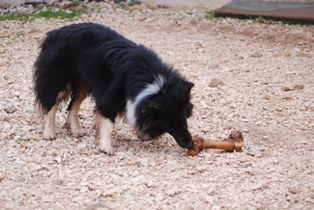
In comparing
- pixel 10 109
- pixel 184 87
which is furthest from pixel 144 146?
pixel 10 109

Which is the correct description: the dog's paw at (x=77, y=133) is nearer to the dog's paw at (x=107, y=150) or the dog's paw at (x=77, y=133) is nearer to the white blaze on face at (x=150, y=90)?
the dog's paw at (x=107, y=150)

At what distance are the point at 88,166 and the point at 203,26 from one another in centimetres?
588

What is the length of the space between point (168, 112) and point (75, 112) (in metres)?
1.28

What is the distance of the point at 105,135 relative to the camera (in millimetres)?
5500

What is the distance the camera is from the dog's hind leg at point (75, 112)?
Answer: 5973 millimetres

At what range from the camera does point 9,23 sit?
10.7 meters

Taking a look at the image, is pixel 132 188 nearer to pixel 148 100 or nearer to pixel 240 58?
pixel 148 100

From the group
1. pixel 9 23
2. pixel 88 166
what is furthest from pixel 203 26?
pixel 88 166

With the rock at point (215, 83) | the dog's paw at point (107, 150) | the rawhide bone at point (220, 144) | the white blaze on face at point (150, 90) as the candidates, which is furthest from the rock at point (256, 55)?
the dog's paw at point (107, 150)

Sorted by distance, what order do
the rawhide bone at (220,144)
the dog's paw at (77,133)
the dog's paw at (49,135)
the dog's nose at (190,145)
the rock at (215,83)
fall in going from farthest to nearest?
the rock at (215,83) < the dog's paw at (77,133) < the dog's paw at (49,135) < the rawhide bone at (220,144) < the dog's nose at (190,145)

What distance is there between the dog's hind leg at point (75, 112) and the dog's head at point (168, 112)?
0.91 metres

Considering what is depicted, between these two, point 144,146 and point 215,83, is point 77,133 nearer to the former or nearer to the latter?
point 144,146

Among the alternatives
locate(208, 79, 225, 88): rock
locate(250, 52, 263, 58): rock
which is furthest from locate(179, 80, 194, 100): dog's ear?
locate(250, 52, 263, 58): rock

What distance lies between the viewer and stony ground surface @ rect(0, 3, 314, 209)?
459 cm
